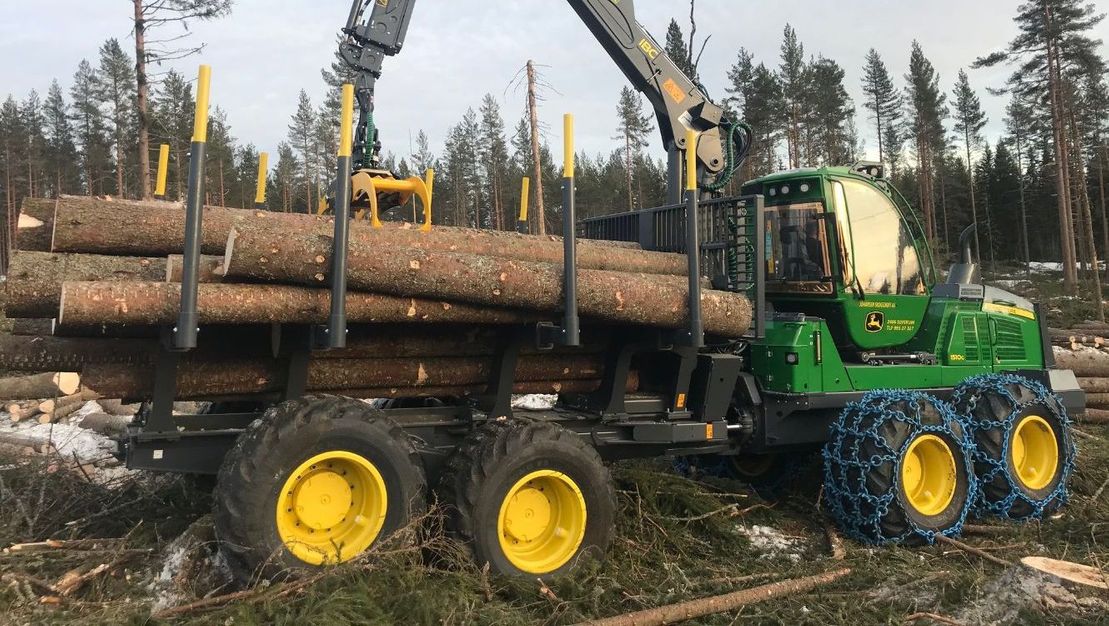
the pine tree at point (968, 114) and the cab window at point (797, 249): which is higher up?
the pine tree at point (968, 114)

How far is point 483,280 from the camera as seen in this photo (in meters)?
4.33

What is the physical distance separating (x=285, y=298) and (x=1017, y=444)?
6586mm

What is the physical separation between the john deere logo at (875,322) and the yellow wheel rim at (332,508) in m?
4.40

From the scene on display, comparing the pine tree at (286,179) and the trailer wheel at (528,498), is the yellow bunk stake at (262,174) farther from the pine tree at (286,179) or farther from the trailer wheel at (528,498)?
the pine tree at (286,179)

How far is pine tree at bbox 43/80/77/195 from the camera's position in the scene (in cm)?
4050

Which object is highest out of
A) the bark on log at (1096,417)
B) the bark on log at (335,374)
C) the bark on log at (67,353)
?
the bark on log at (67,353)

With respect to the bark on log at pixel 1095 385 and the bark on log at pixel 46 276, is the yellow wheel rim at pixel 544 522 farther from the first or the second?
the bark on log at pixel 1095 385

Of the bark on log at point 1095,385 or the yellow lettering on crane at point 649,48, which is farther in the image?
the bark on log at point 1095,385

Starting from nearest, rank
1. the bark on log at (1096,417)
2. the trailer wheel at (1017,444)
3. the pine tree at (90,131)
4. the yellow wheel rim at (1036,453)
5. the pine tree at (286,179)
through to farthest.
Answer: the trailer wheel at (1017,444), the yellow wheel rim at (1036,453), the bark on log at (1096,417), the pine tree at (90,131), the pine tree at (286,179)

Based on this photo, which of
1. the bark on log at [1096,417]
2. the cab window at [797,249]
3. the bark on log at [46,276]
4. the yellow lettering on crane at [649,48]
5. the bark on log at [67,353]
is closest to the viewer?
the bark on log at [46,276]

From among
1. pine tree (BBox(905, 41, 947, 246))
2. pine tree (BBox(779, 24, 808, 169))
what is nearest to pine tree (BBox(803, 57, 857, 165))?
pine tree (BBox(779, 24, 808, 169))

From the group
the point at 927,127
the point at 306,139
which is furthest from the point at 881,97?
the point at 306,139

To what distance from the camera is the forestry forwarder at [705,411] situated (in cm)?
404

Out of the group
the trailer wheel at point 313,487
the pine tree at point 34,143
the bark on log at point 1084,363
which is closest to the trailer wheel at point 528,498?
the trailer wheel at point 313,487
